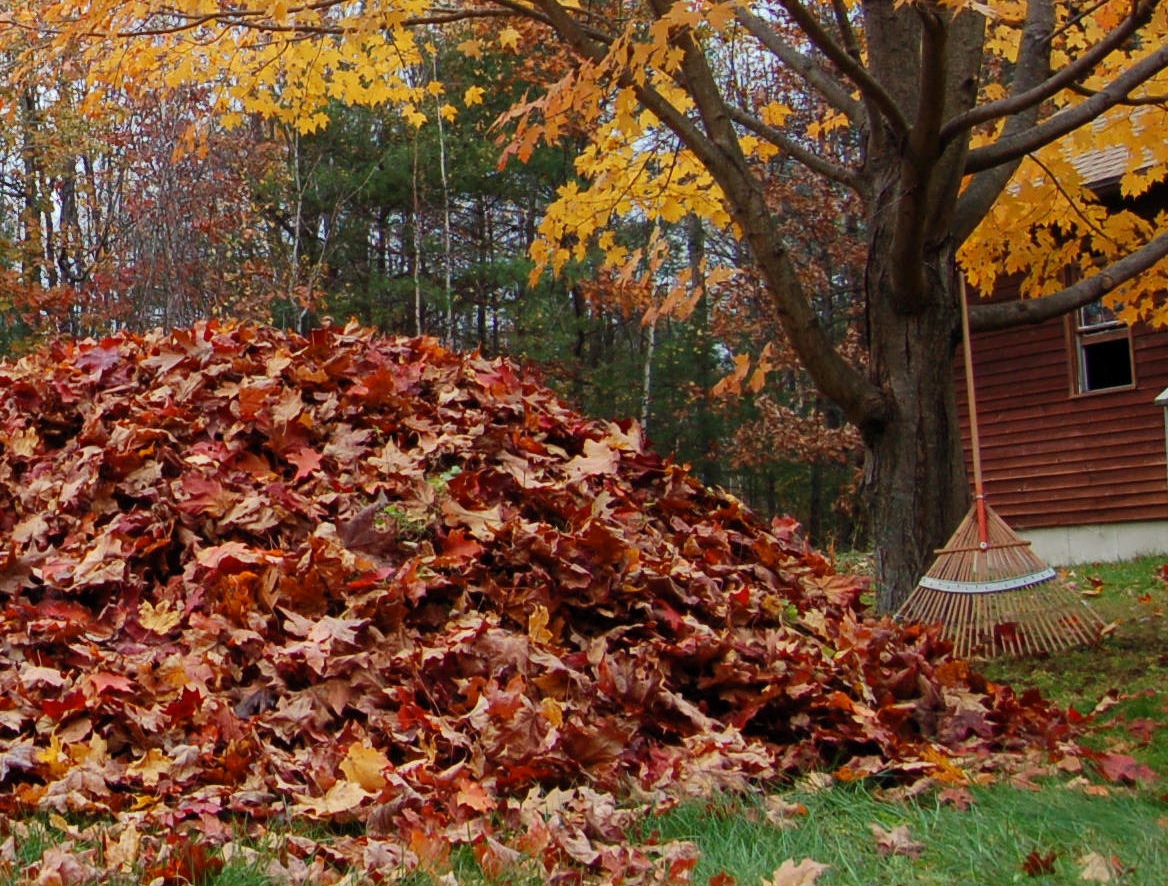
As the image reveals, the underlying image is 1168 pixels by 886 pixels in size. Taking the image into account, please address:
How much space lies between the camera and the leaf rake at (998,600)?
5.49m

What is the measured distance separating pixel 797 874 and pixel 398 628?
1612 mm

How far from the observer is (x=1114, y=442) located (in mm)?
12680

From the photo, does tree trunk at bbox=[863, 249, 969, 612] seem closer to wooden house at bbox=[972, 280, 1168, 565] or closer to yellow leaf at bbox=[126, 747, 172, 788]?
yellow leaf at bbox=[126, 747, 172, 788]

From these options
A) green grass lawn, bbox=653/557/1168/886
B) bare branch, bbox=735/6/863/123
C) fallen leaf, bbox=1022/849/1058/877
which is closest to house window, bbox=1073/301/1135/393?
bare branch, bbox=735/6/863/123

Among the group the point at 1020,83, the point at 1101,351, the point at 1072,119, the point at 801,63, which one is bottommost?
the point at 1101,351

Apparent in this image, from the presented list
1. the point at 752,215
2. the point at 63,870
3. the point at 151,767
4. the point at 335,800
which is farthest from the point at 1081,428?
the point at 63,870

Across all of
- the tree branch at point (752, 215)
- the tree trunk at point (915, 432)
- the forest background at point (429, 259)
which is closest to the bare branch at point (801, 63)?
the tree branch at point (752, 215)

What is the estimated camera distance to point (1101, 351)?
13375 mm

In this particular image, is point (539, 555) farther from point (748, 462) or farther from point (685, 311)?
point (748, 462)

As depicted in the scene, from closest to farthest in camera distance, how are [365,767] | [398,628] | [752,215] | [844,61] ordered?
[365,767] < [398,628] < [844,61] < [752,215]

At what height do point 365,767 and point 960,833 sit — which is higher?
point 365,767

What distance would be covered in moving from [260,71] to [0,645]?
4.42 m

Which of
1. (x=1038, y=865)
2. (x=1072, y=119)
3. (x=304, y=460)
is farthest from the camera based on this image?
(x=1072, y=119)

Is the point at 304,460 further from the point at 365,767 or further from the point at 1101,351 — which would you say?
the point at 1101,351
